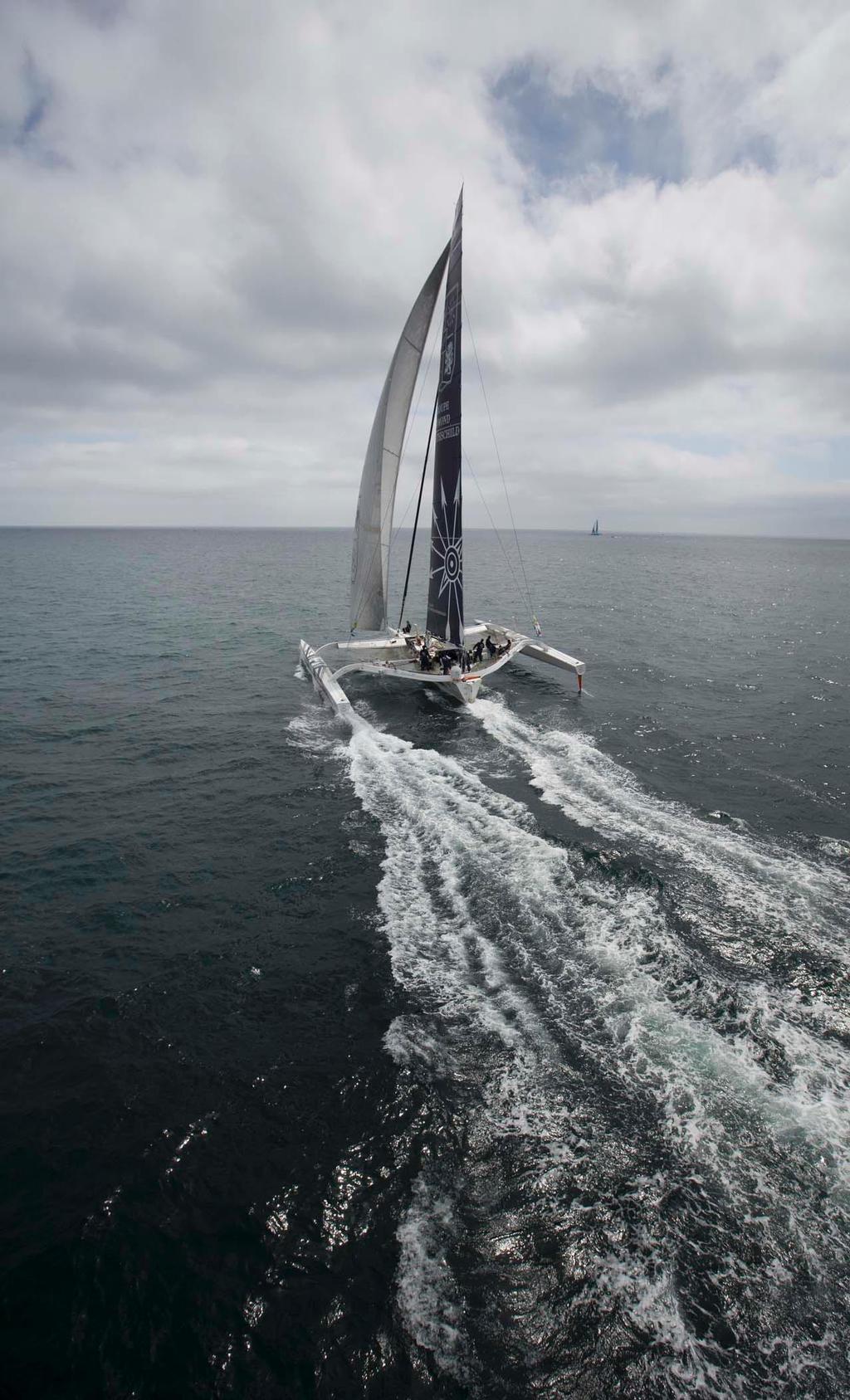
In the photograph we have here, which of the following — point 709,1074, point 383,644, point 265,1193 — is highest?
point 383,644

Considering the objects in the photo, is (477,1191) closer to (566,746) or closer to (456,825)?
(456,825)

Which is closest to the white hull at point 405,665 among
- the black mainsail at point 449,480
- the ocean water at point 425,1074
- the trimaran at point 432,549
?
the trimaran at point 432,549

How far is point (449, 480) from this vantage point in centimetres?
2516

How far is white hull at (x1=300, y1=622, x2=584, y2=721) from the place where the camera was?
24984 mm

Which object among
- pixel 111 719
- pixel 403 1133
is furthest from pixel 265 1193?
pixel 111 719

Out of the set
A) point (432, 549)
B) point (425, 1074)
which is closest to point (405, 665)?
point (432, 549)

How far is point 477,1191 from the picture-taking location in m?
6.66

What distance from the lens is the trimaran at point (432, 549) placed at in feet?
79.5

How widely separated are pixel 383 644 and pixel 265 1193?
24747 millimetres

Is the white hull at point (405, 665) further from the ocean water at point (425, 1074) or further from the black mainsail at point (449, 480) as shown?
the ocean water at point (425, 1074)

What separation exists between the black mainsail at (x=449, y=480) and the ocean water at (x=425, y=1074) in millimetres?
9647

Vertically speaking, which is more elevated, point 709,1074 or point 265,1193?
point 709,1074

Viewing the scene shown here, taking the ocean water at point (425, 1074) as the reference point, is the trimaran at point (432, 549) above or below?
above

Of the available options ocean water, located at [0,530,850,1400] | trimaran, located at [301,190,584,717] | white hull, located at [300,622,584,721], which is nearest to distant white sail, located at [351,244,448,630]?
trimaran, located at [301,190,584,717]
